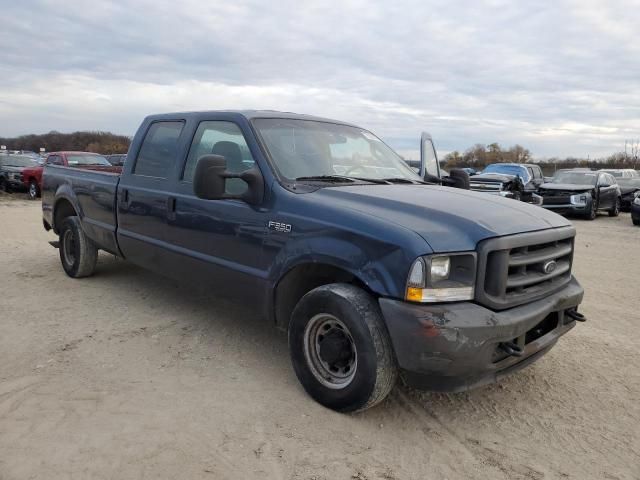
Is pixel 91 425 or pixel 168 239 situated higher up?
pixel 168 239

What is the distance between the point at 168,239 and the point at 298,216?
1.66 meters

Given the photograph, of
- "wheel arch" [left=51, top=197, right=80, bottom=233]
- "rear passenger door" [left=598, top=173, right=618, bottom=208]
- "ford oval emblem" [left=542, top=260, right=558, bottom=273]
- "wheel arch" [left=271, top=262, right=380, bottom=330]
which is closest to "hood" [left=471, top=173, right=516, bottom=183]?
"rear passenger door" [left=598, top=173, right=618, bottom=208]

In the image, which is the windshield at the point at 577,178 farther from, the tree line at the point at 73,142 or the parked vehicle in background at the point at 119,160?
the tree line at the point at 73,142

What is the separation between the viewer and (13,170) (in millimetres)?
20797

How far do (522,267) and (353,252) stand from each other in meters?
1.02

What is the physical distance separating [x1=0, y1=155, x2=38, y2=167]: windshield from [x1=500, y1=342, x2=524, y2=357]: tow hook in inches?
875

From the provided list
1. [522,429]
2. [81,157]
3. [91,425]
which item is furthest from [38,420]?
[81,157]

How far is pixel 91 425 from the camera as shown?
3084 mm

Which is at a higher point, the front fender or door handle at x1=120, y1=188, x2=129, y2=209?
door handle at x1=120, y1=188, x2=129, y2=209

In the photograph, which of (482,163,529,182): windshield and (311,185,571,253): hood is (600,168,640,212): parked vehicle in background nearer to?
(482,163,529,182): windshield

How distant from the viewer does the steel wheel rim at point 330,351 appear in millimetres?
3264

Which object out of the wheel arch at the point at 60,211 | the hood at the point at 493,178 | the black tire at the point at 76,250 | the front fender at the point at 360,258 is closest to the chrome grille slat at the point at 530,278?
the front fender at the point at 360,258

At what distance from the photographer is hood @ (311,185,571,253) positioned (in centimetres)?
299

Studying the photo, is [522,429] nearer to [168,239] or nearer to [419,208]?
[419,208]
